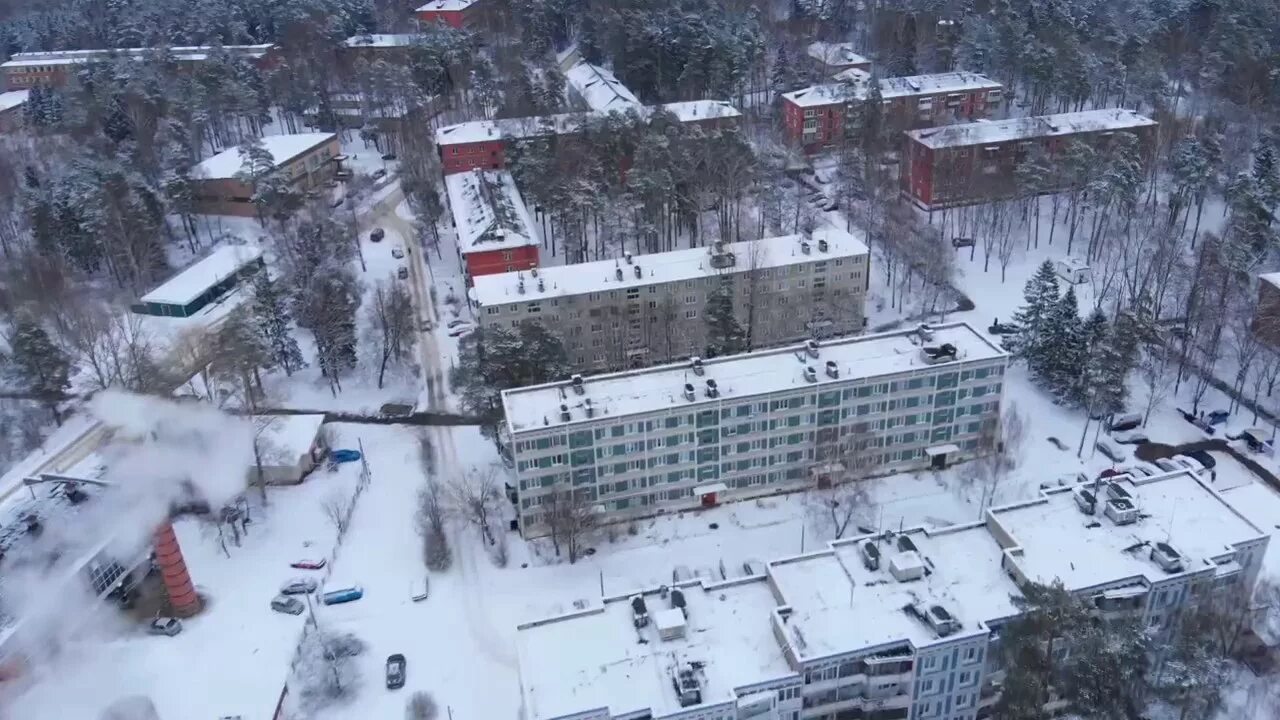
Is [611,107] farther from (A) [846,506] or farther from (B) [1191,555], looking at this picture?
(B) [1191,555]

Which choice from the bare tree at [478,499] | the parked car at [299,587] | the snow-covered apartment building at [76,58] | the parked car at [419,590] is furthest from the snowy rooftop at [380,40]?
the parked car at [419,590]

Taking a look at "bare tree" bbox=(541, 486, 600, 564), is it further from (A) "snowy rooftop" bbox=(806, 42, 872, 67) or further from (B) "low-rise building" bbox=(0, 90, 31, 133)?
(B) "low-rise building" bbox=(0, 90, 31, 133)

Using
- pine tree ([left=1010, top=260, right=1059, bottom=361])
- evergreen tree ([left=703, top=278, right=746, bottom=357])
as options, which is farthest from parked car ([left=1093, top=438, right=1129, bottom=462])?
evergreen tree ([left=703, top=278, right=746, bottom=357])

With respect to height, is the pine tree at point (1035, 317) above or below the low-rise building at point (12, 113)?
below

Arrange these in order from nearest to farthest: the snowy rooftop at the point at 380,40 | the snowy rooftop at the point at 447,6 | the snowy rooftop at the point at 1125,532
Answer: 1. the snowy rooftop at the point at 1125,532
2. the snowy rooftop at the point at 380,40
3. the snowy rooftop at the point at 447,6

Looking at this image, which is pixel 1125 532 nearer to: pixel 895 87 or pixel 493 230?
pixel 493 230

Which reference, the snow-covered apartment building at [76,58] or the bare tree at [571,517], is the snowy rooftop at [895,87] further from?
the snow-covered apartment building at [76,58]

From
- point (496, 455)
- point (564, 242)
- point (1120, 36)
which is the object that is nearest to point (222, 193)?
point (564, 242)

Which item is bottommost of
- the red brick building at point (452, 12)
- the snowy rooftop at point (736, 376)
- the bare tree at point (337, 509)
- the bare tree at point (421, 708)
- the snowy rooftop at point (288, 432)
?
the bare tree at point (421, 708)
